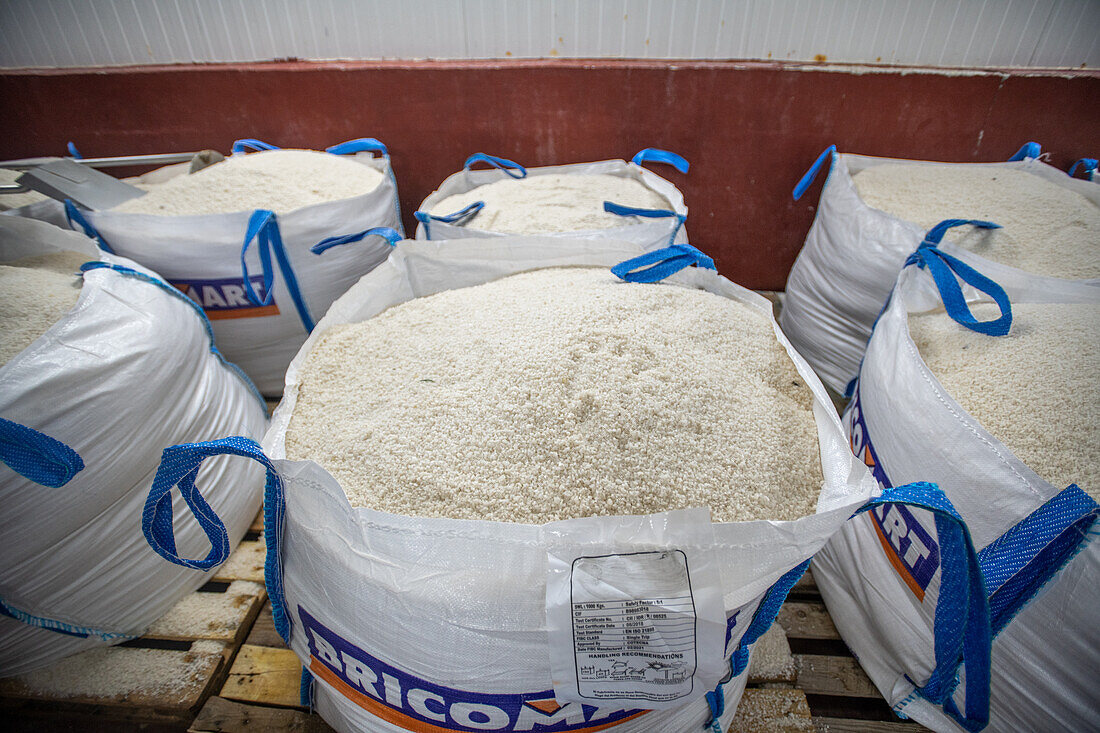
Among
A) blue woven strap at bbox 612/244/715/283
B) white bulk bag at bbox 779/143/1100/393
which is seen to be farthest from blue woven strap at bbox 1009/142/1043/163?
blue woven strap at bbox 612/244/715/283

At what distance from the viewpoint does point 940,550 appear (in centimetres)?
41

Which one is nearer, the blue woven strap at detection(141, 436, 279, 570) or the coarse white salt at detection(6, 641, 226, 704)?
the blue woven strap at detection(141, 436, 279, 570)

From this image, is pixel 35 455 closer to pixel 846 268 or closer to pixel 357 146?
pixel 357 146

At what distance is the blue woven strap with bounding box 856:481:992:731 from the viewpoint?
1.29 feet

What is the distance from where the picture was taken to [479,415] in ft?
1.78

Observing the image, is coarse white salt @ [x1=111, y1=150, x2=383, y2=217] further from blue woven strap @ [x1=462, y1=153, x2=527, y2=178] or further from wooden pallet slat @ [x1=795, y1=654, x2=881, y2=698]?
wooden pallet slat @ [x1=795, y1=654, x2=881, y2=698]

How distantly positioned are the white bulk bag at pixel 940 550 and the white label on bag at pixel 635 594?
0.63 feet

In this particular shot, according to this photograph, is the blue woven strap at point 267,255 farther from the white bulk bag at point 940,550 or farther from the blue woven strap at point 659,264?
the white bulk bag at point 940,550

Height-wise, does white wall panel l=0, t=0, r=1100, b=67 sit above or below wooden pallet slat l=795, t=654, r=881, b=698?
above

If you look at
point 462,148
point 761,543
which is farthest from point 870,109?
point 761,543

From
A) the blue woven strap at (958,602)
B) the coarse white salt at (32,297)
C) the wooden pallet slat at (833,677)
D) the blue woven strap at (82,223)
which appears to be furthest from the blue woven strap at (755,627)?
the blue woven strap at (82,223)

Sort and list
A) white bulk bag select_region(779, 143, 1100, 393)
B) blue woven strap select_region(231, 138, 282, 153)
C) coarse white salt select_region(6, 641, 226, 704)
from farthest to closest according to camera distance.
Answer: blue woven strap select_region(231, 138, 282, 153)
white bulk bag select_region(779, 143, 1100, 393)
coarse white salt select_region(6, 641, 226, 704)

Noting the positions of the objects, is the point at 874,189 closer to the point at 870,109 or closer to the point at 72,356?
the point at 870,109

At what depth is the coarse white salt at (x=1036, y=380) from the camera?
0.57m
